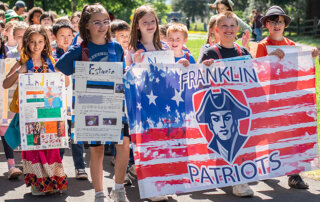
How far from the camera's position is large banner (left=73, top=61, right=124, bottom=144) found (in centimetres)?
497

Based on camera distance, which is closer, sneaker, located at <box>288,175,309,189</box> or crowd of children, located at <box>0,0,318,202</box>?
crowd of children, located at <box>0,0,318,202</box>

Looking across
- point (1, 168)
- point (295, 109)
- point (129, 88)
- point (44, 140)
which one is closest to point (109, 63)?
point (129, 88)

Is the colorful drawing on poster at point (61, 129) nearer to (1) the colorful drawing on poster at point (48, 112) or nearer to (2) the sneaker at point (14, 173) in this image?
(1) the colorful drawing on poster at point (48, 112)

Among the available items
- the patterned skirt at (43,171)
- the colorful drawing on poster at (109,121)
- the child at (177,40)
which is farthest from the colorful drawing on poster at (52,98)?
the child at (177,40)

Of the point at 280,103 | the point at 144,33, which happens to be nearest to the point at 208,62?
the point at 144,33

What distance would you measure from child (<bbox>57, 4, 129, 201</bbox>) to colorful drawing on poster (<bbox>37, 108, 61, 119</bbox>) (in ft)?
2.27

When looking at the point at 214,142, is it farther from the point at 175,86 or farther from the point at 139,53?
the point at 139,53

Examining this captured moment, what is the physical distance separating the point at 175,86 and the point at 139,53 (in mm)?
514

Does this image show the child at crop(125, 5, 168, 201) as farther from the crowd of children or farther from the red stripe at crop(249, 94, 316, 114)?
the red stripe at crop(249, 94, 316, 114)

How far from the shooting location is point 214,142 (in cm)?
532

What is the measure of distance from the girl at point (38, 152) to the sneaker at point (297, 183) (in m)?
2.42

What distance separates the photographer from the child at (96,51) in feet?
16.5

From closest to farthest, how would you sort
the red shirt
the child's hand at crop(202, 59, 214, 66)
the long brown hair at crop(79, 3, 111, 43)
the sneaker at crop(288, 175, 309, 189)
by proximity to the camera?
the long brown hair at crop(79, 3, 111, 43)
the child's hand at crop(202, 59, 214, 66)
the sneaker at crop(288, 175, 309, 189)
the red shirt

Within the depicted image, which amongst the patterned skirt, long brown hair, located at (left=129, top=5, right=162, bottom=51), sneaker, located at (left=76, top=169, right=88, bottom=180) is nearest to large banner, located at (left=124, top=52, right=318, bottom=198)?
long brown hair, located at (left=129, top=5, right=162, bottom=51)
